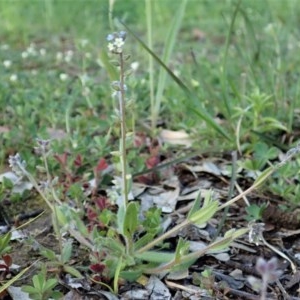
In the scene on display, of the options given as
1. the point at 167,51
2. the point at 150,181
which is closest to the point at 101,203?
the point at 150,181

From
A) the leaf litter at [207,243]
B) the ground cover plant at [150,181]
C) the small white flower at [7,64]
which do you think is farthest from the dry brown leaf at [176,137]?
the small white flower at [7,64]

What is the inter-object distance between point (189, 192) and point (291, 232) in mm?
369

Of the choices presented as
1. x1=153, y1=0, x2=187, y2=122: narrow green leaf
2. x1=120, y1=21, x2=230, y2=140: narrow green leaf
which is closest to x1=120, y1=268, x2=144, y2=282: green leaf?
x1=120, y1=21, x2=230, y2=140: narrow green leaf

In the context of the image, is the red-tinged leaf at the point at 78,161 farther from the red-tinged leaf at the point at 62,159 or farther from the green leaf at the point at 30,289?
the green leaf at the point at 30,289

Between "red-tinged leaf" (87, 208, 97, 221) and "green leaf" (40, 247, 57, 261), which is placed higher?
"green leaf" (40, 247, 57, 261)

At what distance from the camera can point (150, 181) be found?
214cm

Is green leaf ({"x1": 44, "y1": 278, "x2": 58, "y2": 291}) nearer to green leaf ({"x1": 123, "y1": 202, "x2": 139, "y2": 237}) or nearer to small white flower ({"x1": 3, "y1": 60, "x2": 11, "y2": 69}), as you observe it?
green leaf ({"x1": 123, "y1": 202, "x2": 139, "y2": 237})

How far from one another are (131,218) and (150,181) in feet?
2.09

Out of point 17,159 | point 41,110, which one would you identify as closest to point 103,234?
point 17,159

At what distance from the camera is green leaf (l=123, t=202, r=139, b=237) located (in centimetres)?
150

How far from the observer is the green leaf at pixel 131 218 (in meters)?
1.50

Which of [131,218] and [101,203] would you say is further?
[101,203]

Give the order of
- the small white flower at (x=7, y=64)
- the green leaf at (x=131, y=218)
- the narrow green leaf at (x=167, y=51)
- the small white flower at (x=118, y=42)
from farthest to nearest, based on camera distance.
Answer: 1. the small white flower at (x=7, y=64)
2. the narrow green leaf at (x=167, y=51)
3. the green leaf at (x=131, y=218)
4. the small white flower at (x=118, y=42)

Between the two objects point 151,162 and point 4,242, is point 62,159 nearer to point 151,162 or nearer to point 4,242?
point 151,162
